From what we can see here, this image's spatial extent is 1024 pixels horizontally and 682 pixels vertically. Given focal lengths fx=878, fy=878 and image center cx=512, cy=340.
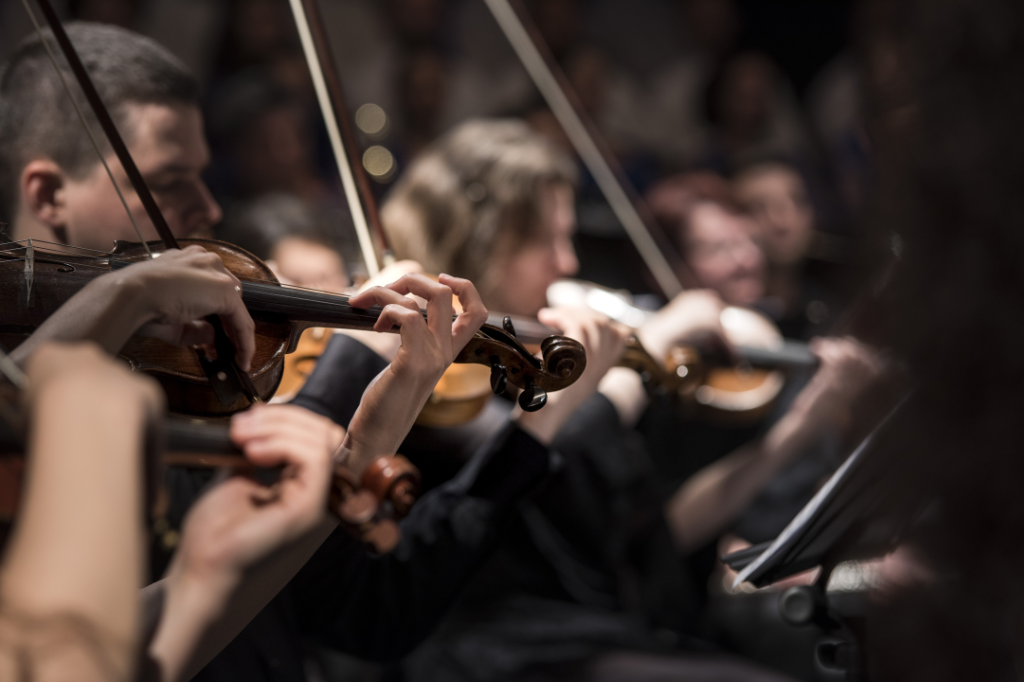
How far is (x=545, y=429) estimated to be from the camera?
889 mm

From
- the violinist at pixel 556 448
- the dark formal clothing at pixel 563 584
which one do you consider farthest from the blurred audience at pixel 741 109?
the dark formal clothing at pixel 563 584

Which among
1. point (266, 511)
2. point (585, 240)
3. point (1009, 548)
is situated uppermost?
point (266, 511)

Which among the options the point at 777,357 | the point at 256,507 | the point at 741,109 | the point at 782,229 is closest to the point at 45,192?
the point at 256,507

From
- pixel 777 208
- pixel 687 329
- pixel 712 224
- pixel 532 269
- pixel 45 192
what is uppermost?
pixel 45 192

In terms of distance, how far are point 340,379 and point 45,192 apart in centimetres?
27

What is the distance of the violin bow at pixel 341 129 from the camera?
0.91 meters

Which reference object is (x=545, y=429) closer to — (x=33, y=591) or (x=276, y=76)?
(x=33, y=591)

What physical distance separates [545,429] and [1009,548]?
30.2 inches

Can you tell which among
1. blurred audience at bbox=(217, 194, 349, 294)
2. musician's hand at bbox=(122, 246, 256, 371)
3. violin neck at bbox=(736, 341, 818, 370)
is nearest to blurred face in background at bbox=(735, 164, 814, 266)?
violin neck at bbox=(736, 341, 818, 370)

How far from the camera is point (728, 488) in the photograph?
1.51 metres

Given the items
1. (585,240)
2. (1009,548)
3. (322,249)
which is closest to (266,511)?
(322,249)

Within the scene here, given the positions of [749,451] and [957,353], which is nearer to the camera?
[957,353]

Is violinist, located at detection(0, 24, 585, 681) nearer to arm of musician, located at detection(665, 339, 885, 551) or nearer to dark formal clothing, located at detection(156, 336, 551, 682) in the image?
dark formal clothing, located at detection(156, 336, 551, 682)

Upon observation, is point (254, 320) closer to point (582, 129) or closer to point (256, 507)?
point (256, 507)
